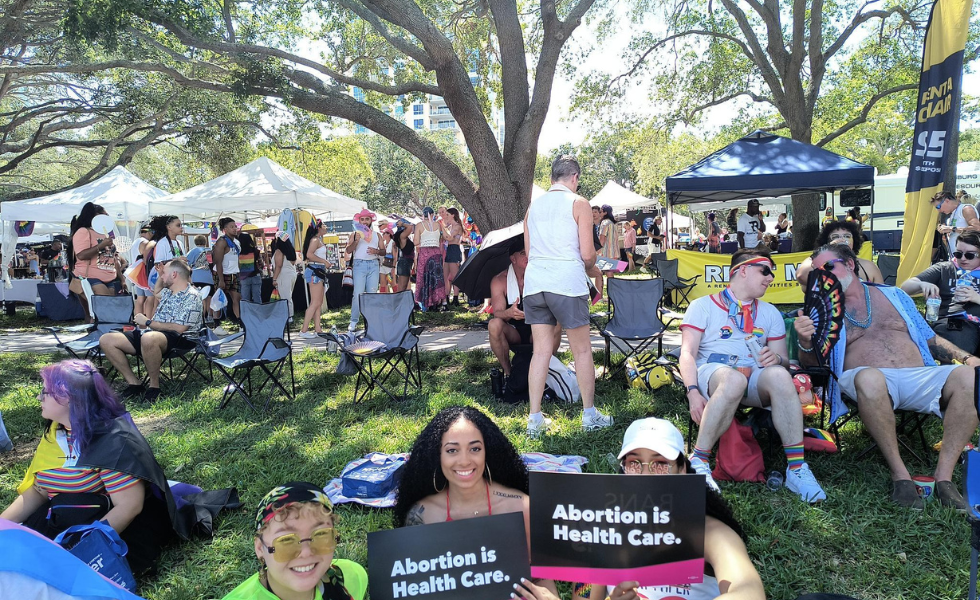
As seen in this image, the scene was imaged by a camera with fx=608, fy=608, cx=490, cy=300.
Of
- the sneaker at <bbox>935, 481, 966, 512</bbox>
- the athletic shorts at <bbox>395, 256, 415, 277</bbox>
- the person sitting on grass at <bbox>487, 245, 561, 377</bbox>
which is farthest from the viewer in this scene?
the athletic shorts at <bbox>395, 256, 415, 277</bbox>

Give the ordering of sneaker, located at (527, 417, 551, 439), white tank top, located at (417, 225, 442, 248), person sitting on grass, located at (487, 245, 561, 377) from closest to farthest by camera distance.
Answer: sneaker, located at (527, 417, 551, 439) → person sitting on grass, located at (487, 245, 561, 377) → white tank top, located at (417, 225, 442, 248)

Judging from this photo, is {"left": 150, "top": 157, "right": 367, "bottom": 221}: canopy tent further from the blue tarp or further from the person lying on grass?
the person lying on grass

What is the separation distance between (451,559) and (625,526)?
0.49 meters

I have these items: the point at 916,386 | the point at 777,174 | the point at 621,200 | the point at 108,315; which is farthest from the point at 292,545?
the point at 621,200

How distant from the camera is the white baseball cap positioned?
197 centimetres

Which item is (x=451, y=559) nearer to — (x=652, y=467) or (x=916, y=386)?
(x=652, y=467)

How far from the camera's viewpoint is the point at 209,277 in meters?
9.39

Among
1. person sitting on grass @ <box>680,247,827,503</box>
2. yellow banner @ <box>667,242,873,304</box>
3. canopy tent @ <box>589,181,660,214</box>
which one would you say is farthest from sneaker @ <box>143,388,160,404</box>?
canopy tent @ <box>589,181,660,214</box>

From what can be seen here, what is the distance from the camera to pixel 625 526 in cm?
164

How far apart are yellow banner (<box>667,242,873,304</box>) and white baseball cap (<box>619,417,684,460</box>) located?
6.59 m

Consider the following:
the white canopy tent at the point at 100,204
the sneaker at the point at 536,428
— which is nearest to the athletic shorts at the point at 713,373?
the sneaker at the point at 536,428

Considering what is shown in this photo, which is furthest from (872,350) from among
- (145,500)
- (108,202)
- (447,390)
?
(108,202)

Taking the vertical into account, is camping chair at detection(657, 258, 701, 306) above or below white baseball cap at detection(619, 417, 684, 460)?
above

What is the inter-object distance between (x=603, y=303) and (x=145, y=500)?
8871 mm
